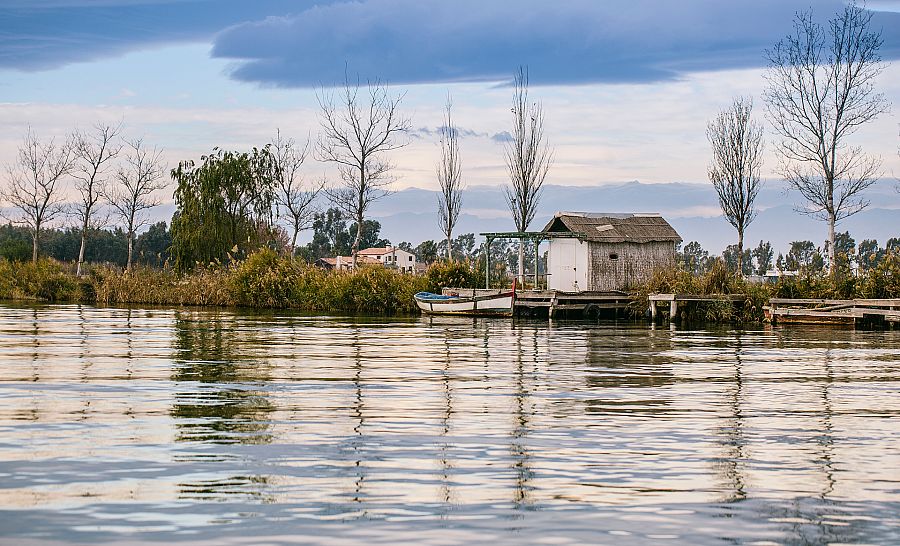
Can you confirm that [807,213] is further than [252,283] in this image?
No

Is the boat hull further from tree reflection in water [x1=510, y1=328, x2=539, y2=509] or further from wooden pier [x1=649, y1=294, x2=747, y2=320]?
tree reflection in water [x1=510, y1=328, x2=539, y2=509]

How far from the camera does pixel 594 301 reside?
2002 inches

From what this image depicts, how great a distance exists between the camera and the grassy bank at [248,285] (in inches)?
2122

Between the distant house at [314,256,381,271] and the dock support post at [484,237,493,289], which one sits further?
the distant house at [314,256,381,271]

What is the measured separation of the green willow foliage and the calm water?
47.8 m

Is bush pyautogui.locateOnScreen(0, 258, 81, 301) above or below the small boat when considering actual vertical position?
above

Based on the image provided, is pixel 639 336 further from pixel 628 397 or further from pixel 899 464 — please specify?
pixel 899 464

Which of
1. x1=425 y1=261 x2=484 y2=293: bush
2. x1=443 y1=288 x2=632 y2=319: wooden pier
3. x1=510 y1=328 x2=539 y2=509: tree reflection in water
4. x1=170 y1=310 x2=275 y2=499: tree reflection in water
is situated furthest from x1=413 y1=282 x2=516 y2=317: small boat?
x1=510 y1=328 x2=539 y2=509: tree reflection in water

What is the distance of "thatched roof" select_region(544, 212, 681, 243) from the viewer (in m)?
52.1

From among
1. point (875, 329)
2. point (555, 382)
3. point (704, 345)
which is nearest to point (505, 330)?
point (704, 345)

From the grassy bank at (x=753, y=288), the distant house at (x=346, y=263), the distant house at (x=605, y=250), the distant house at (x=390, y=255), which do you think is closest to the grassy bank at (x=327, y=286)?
the grassy bank at (x=753, y=288)

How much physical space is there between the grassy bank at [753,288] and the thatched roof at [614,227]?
3592mm

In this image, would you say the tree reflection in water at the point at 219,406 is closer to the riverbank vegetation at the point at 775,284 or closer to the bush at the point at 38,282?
the riverbank vegetation at the point at 775,284

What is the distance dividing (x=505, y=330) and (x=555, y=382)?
19.0 meters
